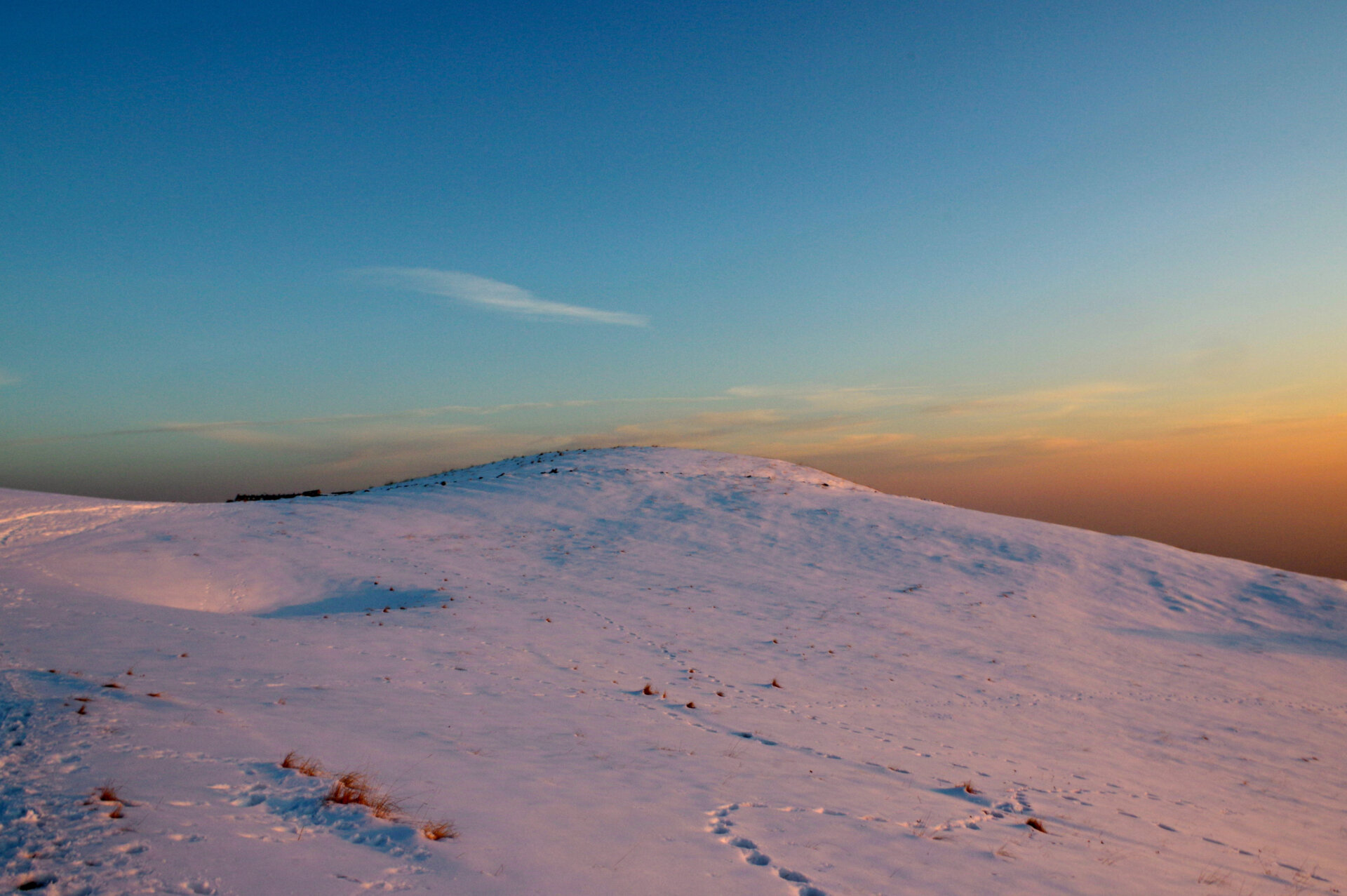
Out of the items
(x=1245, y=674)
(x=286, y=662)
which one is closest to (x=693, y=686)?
(x=286, y=662)

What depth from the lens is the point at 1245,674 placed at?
15000 mm

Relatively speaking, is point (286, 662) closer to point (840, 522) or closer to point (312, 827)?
point (312, 827)

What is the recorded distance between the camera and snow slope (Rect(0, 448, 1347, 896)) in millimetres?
4770

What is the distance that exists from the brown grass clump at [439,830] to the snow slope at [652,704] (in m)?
0.14

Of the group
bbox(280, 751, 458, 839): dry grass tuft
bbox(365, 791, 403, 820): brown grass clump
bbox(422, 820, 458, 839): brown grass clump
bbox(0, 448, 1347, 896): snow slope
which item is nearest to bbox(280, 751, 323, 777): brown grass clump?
bbox(280, 751, 458, 839): dry grass tuft

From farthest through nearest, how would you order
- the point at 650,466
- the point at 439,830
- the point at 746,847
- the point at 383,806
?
the point at 650,466 < the point at 746,847 < the point at 383,806 < the point at 439,830

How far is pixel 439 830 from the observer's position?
480 centimetres

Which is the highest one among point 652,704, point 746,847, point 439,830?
point 439,830

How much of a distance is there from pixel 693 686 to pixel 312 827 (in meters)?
7.38

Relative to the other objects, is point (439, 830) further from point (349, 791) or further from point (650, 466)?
point (650, 466)

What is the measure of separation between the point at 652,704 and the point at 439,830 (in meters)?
5.51

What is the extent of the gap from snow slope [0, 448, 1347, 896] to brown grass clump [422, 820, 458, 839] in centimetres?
14

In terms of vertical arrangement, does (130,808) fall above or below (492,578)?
above

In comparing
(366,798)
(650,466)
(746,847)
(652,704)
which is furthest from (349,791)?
(650,466)
